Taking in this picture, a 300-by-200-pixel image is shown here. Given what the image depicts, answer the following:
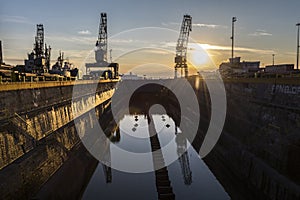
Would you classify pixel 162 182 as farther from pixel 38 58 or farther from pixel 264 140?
pixel 38 58

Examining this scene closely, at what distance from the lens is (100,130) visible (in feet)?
151

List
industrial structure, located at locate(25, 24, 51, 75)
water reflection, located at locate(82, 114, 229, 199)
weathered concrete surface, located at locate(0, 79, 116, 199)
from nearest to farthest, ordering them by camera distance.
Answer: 1. weathered concrete surface, located at locate(0, 79, 116, 199)
2. water reflection, located at locate(82, 114, 229, 199)
3. industrial structure, located at locate(25, 24, 51, 75)

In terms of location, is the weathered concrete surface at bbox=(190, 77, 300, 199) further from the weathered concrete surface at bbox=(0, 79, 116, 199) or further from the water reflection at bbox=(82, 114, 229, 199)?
the weathered concrete surface at bbox=(0, 79, 116, 199)

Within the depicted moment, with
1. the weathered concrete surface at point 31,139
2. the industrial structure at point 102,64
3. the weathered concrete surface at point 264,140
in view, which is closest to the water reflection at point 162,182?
the weathered concrete surface at point 264,140

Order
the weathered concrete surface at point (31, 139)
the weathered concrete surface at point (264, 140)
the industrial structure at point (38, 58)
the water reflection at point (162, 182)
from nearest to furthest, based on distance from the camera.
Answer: the weathered concrete surface at point (31, 139)
the weathered concrete surface at point (264, 140)
the water reflection at point (162, 182)
the industrial structure at point (38, 58)

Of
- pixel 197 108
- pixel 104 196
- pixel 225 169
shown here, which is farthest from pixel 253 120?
pixel 197 108

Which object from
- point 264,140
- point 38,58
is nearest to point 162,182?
point 264,140

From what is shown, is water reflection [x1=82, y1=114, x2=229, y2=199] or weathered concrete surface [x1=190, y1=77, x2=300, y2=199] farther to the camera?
water reflection [x1=82, y1=114, x2=229, y2=199]

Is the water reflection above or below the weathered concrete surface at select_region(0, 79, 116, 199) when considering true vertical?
below

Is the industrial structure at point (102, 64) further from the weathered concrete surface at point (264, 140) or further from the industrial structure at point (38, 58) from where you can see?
the weathered concrete surface at point (264, 140)

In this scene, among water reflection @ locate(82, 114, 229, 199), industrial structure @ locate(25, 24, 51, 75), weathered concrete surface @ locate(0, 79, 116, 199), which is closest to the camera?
weathered concrete surface @ locate(0, 79, 116, 199)

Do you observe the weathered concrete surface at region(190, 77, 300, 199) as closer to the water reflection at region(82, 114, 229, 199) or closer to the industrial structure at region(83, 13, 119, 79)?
the water reflection at region(82, 114, 229, 199)

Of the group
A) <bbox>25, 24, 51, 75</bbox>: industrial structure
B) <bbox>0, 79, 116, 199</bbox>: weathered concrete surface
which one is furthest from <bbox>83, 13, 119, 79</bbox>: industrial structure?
<bbox>0, 79, 116, 199</bbox>: weathered concrete surface

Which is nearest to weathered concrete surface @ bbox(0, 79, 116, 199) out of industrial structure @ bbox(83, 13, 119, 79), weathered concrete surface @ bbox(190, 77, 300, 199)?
weathered concrete surface @ bbox(190, 77, 300, 199)
